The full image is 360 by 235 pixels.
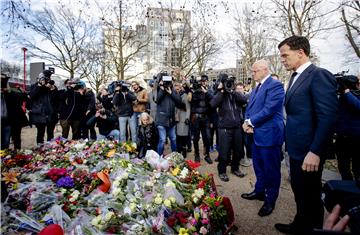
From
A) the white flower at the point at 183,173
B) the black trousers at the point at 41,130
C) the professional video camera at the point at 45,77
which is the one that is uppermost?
the professional video camera at the point at 45,77

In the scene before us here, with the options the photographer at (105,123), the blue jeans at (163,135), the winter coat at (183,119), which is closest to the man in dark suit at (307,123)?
the blue jeans at (163,135)

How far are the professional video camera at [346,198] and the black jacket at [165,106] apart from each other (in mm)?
4568

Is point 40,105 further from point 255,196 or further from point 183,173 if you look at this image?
point 255,196

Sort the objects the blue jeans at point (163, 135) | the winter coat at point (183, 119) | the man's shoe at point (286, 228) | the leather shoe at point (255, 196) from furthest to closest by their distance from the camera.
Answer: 1. the winter coat at point (183, 119)
2. the blue jeans at point (163, 135)
3. the leather shoe at point (255, 196)
4. the man's shoe at point (286, 228)

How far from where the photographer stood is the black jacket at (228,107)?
4.83 metres

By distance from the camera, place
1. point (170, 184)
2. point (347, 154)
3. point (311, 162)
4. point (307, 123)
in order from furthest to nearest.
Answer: point (347, 154) < point (170, 184) < point (307, 123) < point (311, 162)

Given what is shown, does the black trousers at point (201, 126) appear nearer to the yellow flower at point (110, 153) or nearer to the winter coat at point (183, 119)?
the winter coat at point (183, 119)

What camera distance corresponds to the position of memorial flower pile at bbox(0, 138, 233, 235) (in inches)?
90.2

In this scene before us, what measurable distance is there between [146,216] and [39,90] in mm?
4968

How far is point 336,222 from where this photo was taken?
1.05 m

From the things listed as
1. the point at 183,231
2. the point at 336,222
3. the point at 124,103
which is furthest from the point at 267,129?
the point at 124,103

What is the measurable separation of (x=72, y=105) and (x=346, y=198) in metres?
6.76

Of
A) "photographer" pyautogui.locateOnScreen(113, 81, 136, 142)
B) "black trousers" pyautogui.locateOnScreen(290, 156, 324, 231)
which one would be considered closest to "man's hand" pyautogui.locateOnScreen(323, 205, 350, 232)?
"black trousers" pyautogui.locateOnScreen(290, 156, 324, 231)

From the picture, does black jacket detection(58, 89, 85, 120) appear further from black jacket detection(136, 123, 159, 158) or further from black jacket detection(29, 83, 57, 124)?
black jacket detection(136, 123, 159, 158)
